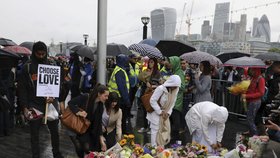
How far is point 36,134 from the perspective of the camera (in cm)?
467

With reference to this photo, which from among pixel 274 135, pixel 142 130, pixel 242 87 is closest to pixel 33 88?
pixel 274 135

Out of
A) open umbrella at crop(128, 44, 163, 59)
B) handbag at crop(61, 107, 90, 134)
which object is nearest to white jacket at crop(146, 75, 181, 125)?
handbag at crop(61, 107, 90, 134)

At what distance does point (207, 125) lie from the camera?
4.64 meters

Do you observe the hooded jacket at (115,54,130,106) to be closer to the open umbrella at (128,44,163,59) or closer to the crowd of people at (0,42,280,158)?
the crowd of people at (0,42,280,158)

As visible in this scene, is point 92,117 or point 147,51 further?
point 147,51

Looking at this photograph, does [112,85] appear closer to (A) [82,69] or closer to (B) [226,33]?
(A) [82,69]

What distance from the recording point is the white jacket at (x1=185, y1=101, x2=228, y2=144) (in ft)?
14.6

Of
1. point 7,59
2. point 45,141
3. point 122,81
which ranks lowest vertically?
point 45,141

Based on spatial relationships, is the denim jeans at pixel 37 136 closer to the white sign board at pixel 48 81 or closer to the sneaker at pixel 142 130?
the white sign board at pixel 48 81

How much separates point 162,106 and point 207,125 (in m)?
0.91

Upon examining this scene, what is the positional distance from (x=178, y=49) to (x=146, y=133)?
9.71 feet

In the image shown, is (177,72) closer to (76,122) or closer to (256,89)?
(256,89)

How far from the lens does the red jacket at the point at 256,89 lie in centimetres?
676

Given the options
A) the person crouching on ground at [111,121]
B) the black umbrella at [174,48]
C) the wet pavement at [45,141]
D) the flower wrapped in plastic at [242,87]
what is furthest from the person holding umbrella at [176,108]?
the black umbrella at [174,48]
